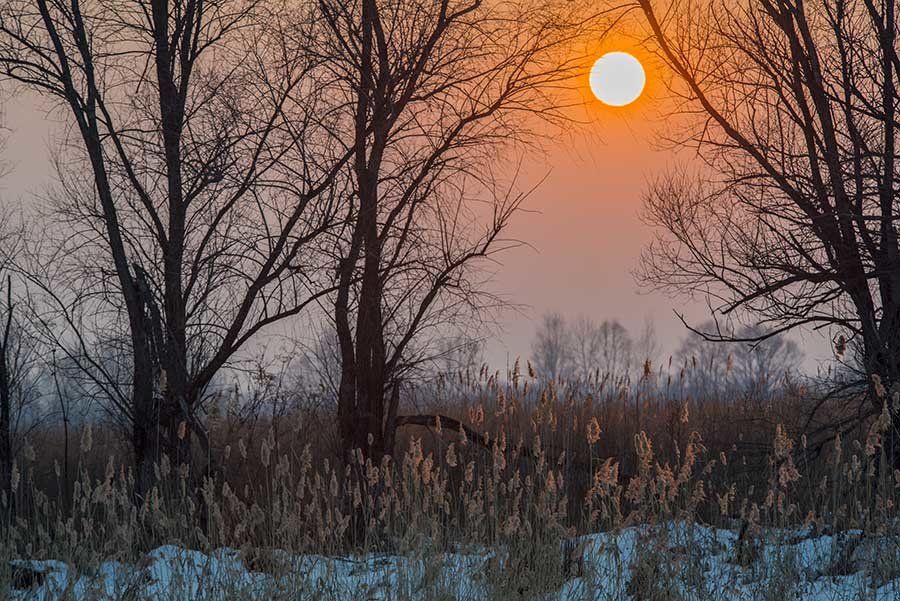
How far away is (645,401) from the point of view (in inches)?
470

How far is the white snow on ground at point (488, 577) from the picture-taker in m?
6.16

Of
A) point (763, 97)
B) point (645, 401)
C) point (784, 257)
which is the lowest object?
point (645, 401)

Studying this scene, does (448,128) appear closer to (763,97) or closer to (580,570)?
(763,97)

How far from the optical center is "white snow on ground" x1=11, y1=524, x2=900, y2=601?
616 centimetres

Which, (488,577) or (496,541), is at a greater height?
(496,541)

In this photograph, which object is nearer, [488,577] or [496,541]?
[496,541]

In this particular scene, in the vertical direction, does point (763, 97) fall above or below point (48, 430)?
above

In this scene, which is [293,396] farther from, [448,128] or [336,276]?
[448,128]

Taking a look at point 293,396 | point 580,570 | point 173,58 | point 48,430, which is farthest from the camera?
point 48,430

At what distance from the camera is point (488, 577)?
262 inches

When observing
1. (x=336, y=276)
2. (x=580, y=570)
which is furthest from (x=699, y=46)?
(x=580, y=570)

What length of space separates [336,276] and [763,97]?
4139 mm

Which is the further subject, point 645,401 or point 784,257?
point 645,401

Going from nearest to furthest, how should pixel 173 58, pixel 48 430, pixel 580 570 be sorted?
pixel 580 570, pixel 173 58, pixel 48 430
